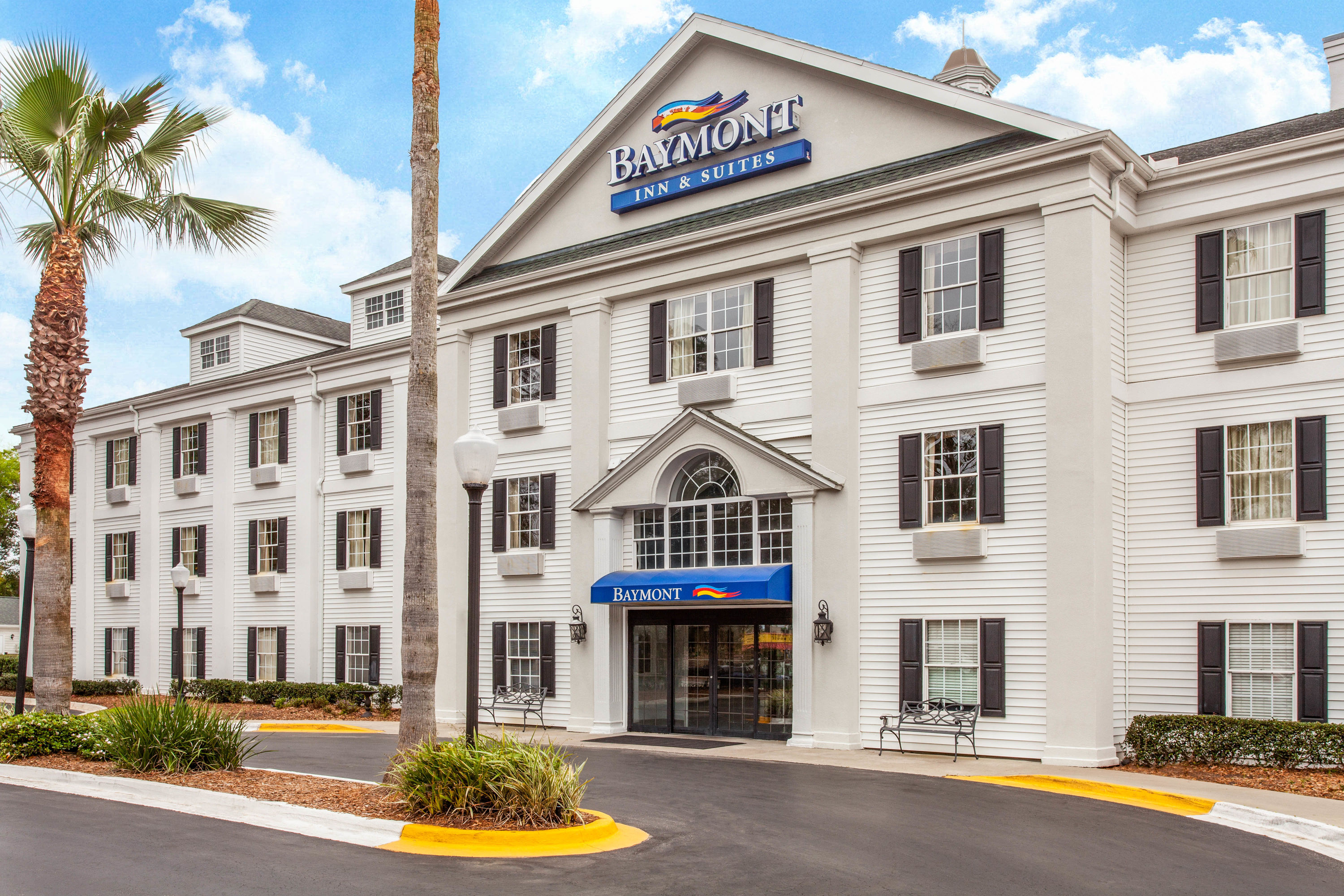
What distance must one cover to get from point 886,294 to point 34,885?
15.5m

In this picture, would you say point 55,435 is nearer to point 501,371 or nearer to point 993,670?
point 501,371

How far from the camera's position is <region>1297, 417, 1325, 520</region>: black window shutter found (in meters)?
17.1

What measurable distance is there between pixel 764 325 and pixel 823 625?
561cm

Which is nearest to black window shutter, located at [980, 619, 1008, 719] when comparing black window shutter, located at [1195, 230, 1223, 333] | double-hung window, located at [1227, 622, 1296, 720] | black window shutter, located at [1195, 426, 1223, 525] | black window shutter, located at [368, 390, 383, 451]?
double-hung window, located at [1227, 622, 1296, 720]

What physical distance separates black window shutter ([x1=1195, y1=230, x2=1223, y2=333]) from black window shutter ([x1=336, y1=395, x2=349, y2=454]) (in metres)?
21.5

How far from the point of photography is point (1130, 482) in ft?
62.1

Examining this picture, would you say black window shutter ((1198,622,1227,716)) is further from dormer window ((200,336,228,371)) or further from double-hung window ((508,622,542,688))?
dormer window ((200,336,228,371))

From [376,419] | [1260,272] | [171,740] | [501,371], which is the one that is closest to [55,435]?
[171,740]

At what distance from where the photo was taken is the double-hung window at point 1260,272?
58.6 feet

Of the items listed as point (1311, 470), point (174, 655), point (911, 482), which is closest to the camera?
point (1311, 470)

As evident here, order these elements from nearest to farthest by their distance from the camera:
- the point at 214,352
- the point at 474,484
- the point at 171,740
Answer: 1. the point at 474,484
2. the point at 171,740
3. the point at 214,352

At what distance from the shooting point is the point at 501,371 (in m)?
26.0

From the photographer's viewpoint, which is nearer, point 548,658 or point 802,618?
point 802,618

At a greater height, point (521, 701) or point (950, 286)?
point (950, 286)
